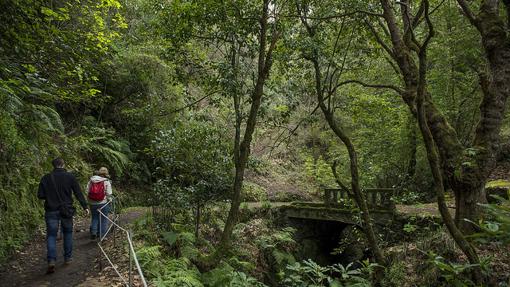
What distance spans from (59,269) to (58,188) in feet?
4.90

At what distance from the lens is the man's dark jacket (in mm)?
6516

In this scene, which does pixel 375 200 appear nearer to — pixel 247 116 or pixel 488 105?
pixel 247 116

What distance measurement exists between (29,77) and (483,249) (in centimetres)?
954

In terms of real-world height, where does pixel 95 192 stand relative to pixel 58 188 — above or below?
below

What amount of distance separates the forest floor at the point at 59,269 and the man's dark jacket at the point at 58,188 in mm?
1166

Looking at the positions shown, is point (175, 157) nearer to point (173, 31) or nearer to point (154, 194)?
point (154, 194)

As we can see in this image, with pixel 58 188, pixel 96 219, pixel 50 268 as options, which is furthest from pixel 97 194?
pixel 50 268

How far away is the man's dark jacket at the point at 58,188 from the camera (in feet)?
21.4

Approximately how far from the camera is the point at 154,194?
9.70 metres

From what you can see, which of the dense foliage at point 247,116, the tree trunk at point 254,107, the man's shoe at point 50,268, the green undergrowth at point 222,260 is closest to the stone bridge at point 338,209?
the dense foliage at point 247,116

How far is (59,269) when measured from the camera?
264 inches

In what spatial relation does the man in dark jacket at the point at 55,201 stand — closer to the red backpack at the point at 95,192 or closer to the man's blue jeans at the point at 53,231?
the man's blue jeans at the point at 53,231

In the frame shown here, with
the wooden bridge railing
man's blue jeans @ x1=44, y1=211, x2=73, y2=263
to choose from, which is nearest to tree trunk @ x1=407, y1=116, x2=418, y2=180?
the wooden bridge railing

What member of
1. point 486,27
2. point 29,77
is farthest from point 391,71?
point 29,77
